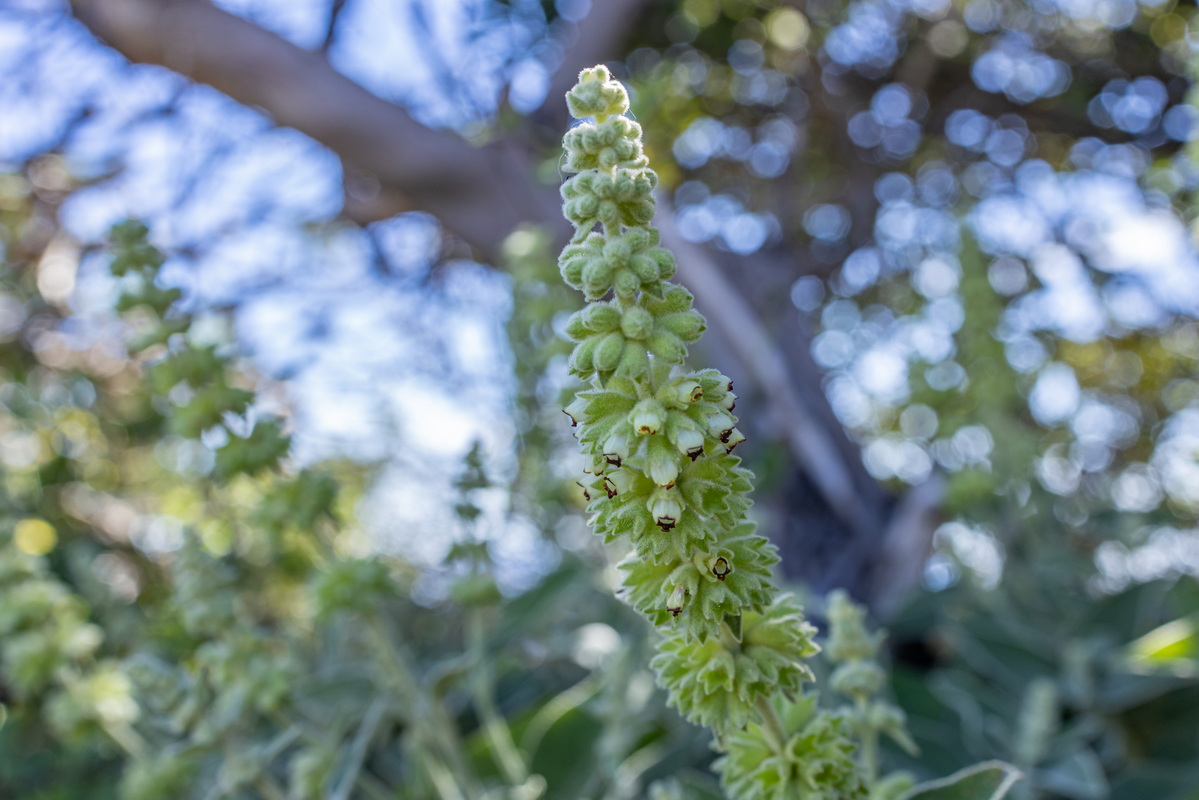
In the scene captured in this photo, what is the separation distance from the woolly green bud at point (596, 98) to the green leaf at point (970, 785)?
1.67 feet

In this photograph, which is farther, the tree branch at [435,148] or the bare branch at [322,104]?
the bare branch at [322,104]

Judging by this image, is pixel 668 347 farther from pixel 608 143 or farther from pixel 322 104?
pixel 322 104

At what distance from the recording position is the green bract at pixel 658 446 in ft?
1.67

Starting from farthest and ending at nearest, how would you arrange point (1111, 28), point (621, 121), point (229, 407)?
point (1111, 28) → point (229, 407) → point (621, 121)

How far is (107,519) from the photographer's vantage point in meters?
2.64

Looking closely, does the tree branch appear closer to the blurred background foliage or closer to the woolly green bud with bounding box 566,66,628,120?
the blurred background foliage

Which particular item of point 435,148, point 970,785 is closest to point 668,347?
point 970,785

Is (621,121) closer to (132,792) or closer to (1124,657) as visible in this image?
(132,792)

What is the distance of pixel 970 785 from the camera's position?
2.30ft

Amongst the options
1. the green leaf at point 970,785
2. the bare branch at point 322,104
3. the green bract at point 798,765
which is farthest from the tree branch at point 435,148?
the green bract at point 798,765

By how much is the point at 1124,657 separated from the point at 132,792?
1.36 meters

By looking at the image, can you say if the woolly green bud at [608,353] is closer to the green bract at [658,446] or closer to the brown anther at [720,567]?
the green bract at [658,446]

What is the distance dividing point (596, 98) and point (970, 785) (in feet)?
1.83

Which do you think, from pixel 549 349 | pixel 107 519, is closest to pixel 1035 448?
pixel 549 349
